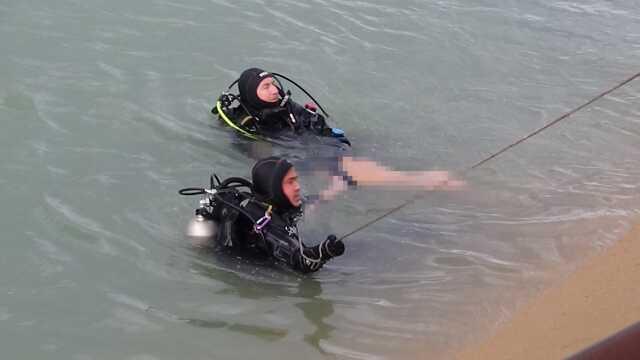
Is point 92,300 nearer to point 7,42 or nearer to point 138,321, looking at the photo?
point 138,321

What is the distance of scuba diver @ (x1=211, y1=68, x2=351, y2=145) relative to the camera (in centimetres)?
631

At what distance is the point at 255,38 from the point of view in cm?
853

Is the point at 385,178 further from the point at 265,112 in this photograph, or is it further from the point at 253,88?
the point at 253,88

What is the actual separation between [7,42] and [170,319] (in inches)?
185

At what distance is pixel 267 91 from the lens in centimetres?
632

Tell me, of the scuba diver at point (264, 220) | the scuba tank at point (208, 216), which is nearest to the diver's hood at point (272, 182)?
the scuba diver at point (264, 220)

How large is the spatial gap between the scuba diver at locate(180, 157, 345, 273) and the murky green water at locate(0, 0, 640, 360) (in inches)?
8.4

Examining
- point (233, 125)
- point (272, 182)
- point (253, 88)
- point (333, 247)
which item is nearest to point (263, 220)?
point (272, 182)

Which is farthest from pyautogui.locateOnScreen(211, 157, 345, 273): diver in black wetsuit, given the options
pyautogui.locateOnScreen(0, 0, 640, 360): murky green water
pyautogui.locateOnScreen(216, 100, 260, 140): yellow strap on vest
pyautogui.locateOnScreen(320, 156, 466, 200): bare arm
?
pyautogui.locateOnScreen(216, 100, 260, 140): yellow strap on vest

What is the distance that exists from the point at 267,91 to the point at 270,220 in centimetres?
192

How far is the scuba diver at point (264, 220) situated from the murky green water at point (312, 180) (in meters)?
0.21

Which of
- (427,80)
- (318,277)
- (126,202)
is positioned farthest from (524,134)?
(126,202)

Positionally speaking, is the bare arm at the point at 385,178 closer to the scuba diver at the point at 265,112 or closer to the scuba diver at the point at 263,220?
the scuba diver at the point at 265,112

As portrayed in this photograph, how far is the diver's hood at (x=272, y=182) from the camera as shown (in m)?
4.76
